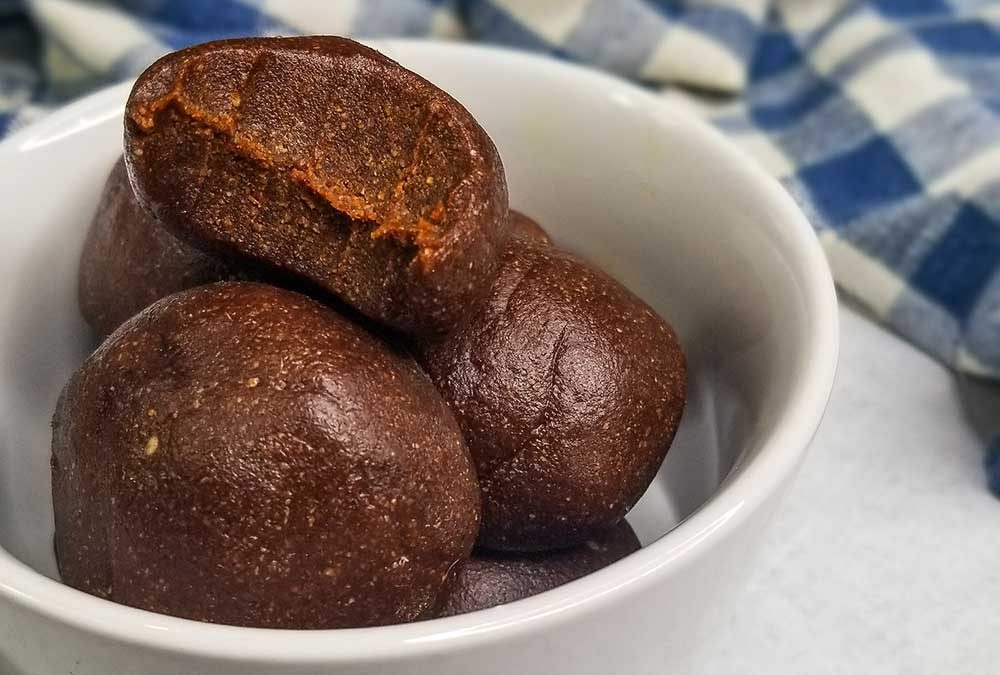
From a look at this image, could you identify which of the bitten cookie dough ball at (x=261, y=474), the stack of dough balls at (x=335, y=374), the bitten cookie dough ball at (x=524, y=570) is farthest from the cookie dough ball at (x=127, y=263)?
the bitten cookie dough ball at (x=524, y=570)

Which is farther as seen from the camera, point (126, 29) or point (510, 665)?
point (126, 29)

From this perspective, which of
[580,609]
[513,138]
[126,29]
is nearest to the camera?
[580,609]

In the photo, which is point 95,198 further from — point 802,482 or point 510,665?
point 802,482

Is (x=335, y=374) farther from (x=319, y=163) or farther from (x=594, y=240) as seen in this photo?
(x=594, y=240)

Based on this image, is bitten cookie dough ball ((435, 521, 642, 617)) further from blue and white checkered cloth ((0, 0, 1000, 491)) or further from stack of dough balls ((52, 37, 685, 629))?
blue and white checkered cloth ((0, 0, 1000, 491))

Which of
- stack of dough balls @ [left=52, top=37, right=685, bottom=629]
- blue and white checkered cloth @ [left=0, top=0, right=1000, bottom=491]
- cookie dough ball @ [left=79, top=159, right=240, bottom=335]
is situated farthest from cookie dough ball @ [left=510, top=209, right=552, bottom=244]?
blue and white checkered cloth @ [left=0, top=0, right=1000, bottom=491]

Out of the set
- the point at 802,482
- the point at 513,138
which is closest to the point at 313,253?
the point at 513,138

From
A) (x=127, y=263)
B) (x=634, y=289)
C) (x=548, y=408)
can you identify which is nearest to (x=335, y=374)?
(x=548, y=408)
